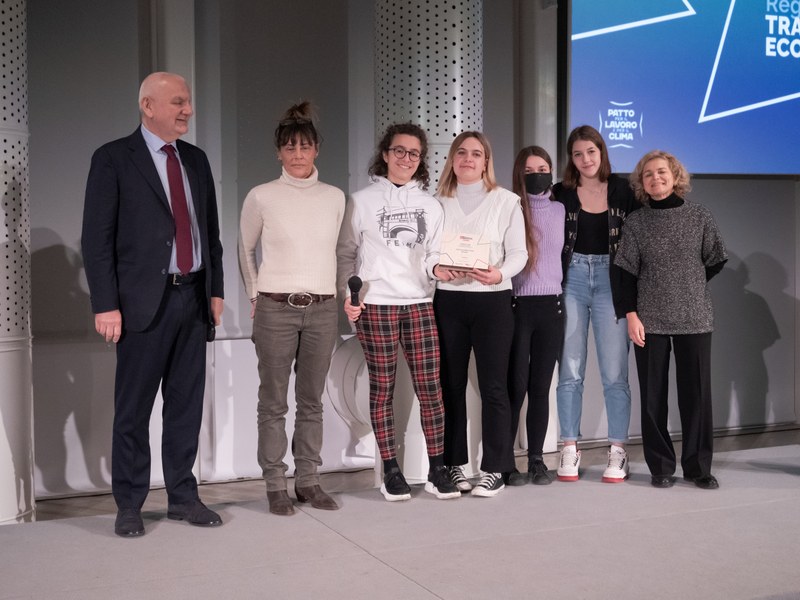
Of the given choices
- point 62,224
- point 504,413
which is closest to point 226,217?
point 62,224

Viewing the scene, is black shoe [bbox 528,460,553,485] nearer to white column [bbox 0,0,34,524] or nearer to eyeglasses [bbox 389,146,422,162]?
eyeglasses [bbox 389,146,422,162]

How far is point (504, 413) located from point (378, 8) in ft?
7.19

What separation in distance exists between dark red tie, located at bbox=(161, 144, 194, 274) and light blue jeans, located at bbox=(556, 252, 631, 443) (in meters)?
1.79

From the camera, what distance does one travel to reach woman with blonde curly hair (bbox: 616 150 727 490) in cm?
406

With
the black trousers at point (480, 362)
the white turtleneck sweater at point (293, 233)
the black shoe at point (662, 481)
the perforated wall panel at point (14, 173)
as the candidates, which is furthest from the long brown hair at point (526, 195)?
the perforated wall panel at point (14, 173)

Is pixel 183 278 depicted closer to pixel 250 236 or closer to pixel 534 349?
pixel 250 236

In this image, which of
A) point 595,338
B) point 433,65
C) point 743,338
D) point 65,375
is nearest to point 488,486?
point 595,338

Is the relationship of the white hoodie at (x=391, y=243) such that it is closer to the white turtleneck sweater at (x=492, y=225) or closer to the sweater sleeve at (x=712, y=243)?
the white turtleneck sweater at (x=492, y=225)

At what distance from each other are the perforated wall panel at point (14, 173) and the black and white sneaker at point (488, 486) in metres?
2.20

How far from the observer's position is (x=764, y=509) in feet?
12.5

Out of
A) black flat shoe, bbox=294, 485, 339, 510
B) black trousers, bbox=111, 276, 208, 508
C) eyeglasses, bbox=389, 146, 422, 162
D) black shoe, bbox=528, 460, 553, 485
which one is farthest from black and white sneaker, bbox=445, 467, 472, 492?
eyeglasses, bbox=389, 146, 422, 162

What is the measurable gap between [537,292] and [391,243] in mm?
740

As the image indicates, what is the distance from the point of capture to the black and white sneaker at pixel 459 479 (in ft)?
13.2

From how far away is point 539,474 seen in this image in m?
4.23
